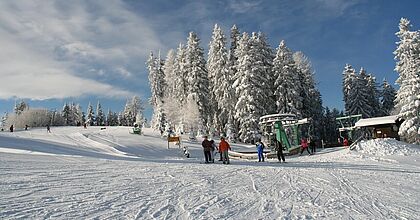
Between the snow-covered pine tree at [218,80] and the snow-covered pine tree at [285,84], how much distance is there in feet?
22.0

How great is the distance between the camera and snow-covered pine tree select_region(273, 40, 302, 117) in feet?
162

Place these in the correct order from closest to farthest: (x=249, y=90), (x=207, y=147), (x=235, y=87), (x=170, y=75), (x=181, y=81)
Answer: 1. (x=207, y=147)
2. (x=249, y=90)
3. (x=235, y=87)
4. (x=181, y=81)
5. (x=170, y=75)

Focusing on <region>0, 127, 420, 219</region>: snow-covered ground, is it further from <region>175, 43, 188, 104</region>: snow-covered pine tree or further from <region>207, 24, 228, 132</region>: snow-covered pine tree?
<region>175, 43, 188, 104</region>: snow-covered pine tree

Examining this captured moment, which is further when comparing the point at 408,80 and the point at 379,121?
the point at 379,121

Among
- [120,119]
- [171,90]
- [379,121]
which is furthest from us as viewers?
[120,119]

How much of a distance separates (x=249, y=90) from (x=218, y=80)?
808 cm

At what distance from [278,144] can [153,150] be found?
18043 mm

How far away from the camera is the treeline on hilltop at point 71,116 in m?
118

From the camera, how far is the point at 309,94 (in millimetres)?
57344

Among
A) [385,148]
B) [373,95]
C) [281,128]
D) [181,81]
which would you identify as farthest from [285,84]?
[385,148]

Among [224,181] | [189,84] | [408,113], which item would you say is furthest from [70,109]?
[224,181]

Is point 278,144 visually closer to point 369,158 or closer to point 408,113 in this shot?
point 369,158

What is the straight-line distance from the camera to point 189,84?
179 ft

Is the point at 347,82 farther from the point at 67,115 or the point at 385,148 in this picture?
the point at 67,115
